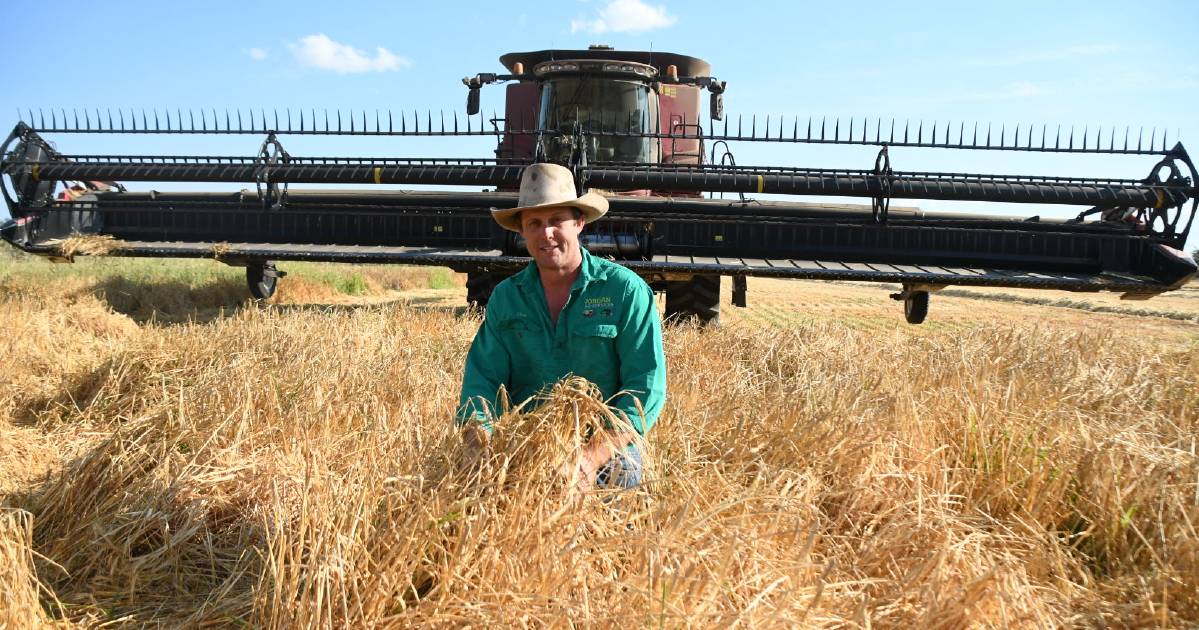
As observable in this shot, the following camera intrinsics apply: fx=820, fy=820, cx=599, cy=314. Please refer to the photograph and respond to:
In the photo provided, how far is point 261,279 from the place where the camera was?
33.6ft

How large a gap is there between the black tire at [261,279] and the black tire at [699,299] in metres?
5.14

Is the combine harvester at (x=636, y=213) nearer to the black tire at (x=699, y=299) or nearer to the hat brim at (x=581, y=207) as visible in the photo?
the black tire at (x=699, y=299)

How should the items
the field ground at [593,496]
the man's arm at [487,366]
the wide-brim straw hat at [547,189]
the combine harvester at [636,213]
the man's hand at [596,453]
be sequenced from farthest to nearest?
the combine harvester at [636,213] < the man's arm at [487,366] < the wide-brim straw hat at [547,189] < the man's hand at [596,453] < the field ground at [593,496]

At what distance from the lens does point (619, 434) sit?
218cm

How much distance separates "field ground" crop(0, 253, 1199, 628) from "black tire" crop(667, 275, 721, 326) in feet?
8.56

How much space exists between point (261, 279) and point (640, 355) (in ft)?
Answer: 29.1

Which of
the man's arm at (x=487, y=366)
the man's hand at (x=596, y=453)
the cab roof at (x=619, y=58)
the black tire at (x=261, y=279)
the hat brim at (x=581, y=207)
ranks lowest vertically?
the black tire at (x=261, y=279)

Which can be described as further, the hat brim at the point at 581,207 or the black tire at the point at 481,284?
the black tire at the point at 481,284

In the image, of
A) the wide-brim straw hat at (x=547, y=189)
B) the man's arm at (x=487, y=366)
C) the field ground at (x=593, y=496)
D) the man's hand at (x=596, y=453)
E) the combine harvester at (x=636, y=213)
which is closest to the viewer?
the field ground at (x=593, y=496)

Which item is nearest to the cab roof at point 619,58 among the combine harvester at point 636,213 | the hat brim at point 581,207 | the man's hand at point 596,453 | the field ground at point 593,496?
the combine harvester at point 636,213

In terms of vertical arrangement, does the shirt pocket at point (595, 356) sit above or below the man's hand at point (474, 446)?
above

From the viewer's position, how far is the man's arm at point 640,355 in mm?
2492

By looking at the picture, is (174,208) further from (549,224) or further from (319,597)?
(319,597)

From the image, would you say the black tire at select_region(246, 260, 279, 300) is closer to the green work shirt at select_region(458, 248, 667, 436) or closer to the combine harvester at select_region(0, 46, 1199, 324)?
the combine harvester at select_region(0, 46, 1199, 324)
